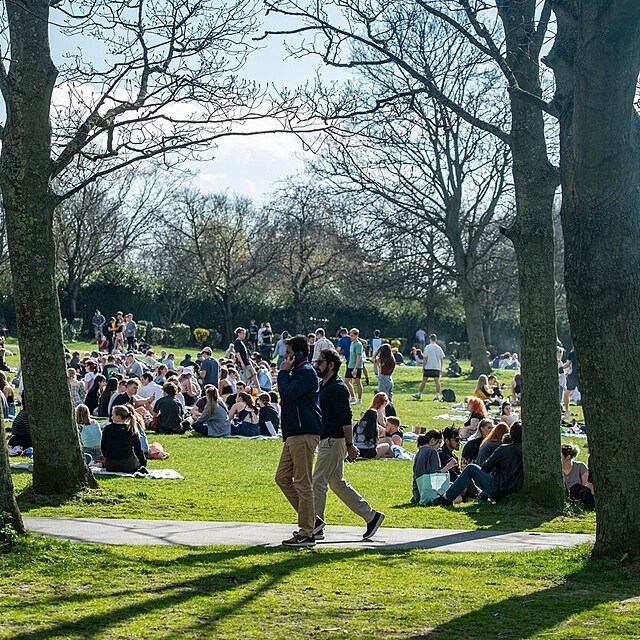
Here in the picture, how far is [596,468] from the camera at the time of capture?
8734mm

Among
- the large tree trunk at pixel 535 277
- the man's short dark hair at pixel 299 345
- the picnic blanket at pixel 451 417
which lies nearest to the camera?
the man's short dark hair at pixel 299 345

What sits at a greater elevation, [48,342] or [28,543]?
[48,342]

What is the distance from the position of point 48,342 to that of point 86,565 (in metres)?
4.08

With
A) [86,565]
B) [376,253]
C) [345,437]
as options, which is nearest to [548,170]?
[345,437]

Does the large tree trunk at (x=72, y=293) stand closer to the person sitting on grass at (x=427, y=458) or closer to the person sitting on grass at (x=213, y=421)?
the person sitting on grass at (x=213, y=421)

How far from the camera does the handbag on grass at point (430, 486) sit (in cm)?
1385

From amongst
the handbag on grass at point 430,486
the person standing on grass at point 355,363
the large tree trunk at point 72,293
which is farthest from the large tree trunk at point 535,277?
the large tree trunk at point 72,293

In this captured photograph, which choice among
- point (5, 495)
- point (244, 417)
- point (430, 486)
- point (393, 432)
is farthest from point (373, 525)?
point (244, 417)

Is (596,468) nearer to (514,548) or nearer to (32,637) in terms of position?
(514,548)

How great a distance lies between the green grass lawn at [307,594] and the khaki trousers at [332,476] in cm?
99

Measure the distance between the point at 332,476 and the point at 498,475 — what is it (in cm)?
371

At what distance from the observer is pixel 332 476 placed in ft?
34.7

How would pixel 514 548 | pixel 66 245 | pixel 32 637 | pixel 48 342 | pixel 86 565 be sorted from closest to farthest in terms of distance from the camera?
1. pixel 32 637
2. pixel 86 565
3. pixel 514 548
4. pixel 48 342
5. pixel 66 245

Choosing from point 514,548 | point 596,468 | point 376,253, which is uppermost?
point 376,253
